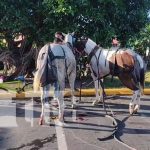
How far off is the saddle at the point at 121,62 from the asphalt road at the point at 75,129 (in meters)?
1.11

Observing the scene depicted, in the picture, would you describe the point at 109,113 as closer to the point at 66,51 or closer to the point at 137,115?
the point at 137,115

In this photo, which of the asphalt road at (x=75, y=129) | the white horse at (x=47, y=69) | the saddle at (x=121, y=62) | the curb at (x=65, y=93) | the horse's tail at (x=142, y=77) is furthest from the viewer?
the curb at (x=65, y=93)

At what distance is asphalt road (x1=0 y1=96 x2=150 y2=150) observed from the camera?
287 inches

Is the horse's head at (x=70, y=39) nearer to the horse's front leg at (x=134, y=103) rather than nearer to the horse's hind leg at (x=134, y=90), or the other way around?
the horse's hind leg at (x=134, y=90)

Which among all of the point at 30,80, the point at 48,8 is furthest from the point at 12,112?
the point at 48,8

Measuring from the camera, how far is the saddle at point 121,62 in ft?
32.3

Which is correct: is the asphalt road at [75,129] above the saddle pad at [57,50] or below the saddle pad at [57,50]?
below

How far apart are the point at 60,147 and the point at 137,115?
319 centimetres

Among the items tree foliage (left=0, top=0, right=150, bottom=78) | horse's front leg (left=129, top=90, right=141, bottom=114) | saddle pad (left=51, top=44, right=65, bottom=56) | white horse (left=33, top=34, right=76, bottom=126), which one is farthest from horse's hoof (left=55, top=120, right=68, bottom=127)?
tree foliage (left=0, top=0, right=150, bottom=78)

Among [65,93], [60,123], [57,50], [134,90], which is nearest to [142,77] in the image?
[134,90]

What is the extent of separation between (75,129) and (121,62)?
97.0 inches

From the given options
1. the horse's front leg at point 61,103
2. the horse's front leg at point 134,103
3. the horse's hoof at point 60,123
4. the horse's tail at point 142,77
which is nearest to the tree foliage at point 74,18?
the horse's tail at point 142,77

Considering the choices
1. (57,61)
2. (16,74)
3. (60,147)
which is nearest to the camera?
(60,147)

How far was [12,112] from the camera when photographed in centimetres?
999
